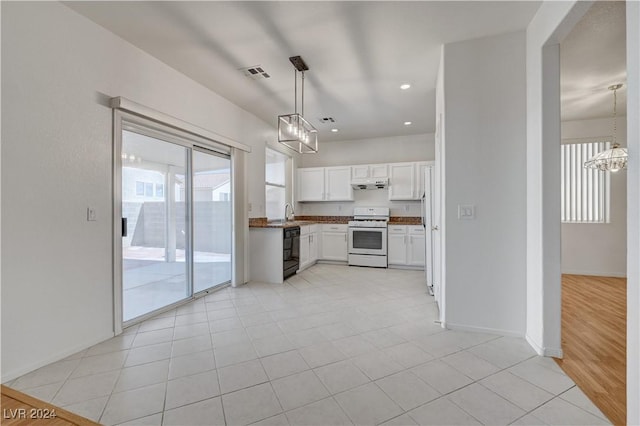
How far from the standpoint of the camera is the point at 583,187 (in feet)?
16.3

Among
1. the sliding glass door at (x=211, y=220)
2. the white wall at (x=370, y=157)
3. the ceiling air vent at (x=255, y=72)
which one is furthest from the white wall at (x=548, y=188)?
the white wall at (x=370, y=157)

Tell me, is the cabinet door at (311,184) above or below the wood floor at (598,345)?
above

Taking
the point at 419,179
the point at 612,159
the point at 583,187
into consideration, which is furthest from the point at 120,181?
the point at 583,187

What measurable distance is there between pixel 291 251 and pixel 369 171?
241 centimetres

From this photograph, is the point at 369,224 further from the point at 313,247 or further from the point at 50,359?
the point at 50,359

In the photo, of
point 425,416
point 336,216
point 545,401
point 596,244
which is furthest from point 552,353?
point 336,216

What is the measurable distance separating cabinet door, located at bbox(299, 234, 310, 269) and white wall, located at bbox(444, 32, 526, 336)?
289 cm

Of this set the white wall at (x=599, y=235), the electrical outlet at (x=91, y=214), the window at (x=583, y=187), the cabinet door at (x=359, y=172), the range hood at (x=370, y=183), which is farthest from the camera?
the cabinet door at (x=359, y=172)

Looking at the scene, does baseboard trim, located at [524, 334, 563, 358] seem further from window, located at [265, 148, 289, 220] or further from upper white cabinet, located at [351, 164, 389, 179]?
window, located at [265, 148, 289, 220]

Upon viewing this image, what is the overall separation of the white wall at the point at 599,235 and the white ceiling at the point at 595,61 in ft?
1.17

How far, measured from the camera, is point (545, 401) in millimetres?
1652

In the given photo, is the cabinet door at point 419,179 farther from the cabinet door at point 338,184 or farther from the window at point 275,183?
the window at point 275,183

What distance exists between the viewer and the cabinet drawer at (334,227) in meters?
5.79

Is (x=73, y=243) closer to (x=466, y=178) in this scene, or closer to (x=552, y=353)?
(x=466, y=178)
